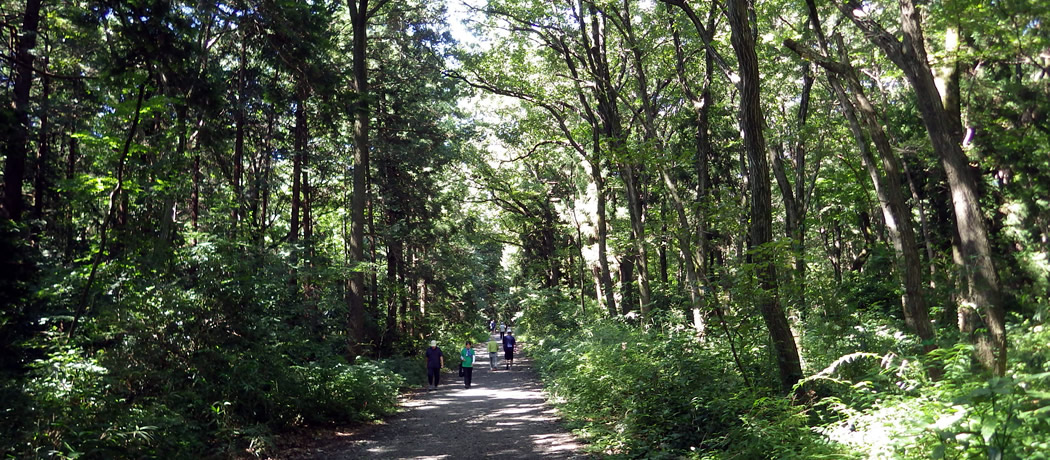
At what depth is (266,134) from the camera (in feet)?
56.9

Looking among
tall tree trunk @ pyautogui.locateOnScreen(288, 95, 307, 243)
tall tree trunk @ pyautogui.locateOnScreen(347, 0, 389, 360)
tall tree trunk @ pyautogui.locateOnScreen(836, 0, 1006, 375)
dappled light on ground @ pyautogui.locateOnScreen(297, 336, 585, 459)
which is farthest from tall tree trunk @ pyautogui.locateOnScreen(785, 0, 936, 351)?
tall tree trunk @ pyautogui.locateOnScreen(288, 95, 307, 243)

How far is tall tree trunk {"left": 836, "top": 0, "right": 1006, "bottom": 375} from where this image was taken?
21.7 ft

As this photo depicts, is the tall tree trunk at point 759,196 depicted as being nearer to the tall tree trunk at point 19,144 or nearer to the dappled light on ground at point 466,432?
the dappled light on ground at point 466,432

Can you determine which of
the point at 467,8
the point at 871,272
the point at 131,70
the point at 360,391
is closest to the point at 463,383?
the point at 360,391

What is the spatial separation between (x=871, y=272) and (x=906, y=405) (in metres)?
17.1

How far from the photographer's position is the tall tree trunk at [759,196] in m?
7.74

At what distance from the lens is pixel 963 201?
7371 millimetres

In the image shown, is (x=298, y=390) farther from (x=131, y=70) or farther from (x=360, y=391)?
(x=131, y=70)

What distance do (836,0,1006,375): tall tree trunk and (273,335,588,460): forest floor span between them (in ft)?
16.7

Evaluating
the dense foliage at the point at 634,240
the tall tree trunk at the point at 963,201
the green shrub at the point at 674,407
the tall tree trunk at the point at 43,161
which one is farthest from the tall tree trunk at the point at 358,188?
the tall tree trunk at the point at 963,201

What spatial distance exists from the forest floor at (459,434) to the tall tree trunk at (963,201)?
510cm

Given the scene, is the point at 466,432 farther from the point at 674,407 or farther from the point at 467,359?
the point at 467,359

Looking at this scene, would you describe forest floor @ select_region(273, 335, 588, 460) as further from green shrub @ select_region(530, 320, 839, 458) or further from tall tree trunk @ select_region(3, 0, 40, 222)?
tall tree trunk @ select_region(3, 0, 40, 222)

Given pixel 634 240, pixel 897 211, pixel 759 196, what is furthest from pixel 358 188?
pixel 897 211
